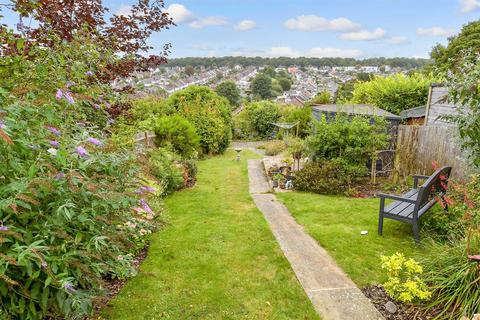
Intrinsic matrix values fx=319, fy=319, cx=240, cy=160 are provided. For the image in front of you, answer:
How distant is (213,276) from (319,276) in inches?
55.6

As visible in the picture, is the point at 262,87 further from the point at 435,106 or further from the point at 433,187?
the point at 433,187

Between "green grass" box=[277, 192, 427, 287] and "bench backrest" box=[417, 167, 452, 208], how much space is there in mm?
751

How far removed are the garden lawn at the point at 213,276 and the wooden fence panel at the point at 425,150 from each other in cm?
473

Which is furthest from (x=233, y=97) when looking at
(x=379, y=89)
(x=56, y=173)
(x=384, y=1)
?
(x=56, y=173)

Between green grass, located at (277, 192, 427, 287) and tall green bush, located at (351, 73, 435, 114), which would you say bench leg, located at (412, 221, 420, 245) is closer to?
green grass, located at (277, 192, 427, 287)

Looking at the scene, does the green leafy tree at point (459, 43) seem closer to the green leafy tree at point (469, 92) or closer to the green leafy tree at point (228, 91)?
the green leafy tree at point (469, 92)

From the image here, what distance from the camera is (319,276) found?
4.25 meters

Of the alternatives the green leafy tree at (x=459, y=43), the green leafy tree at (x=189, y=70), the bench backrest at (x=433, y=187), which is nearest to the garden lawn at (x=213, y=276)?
the bench backrest at (x=433, y=187)

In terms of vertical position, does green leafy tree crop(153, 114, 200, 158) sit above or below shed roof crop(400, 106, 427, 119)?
below

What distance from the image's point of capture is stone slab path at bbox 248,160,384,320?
139 inches

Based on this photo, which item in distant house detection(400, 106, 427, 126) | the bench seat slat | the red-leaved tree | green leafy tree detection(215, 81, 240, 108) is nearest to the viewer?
the red-leaved tree

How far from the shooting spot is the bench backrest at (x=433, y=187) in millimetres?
4891

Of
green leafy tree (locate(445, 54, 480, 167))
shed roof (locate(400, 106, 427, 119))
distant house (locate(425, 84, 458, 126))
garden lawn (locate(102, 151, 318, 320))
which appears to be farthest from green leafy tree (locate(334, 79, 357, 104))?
garden lawn (locate(102, 151, 318, 320))

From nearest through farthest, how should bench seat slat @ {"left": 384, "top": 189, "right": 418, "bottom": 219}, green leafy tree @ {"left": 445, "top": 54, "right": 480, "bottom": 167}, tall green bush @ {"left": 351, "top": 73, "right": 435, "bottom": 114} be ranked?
green leafy tree @ {"left": 445, "top": 54, "right": 480, "bottom": 167}
bench seat slat @ {"left": 384, "top": 189, "right": 418, "bottom": 219}
tall green bush @ {"left": 351, "top": 73, "right": 435, "bottom": 114}
